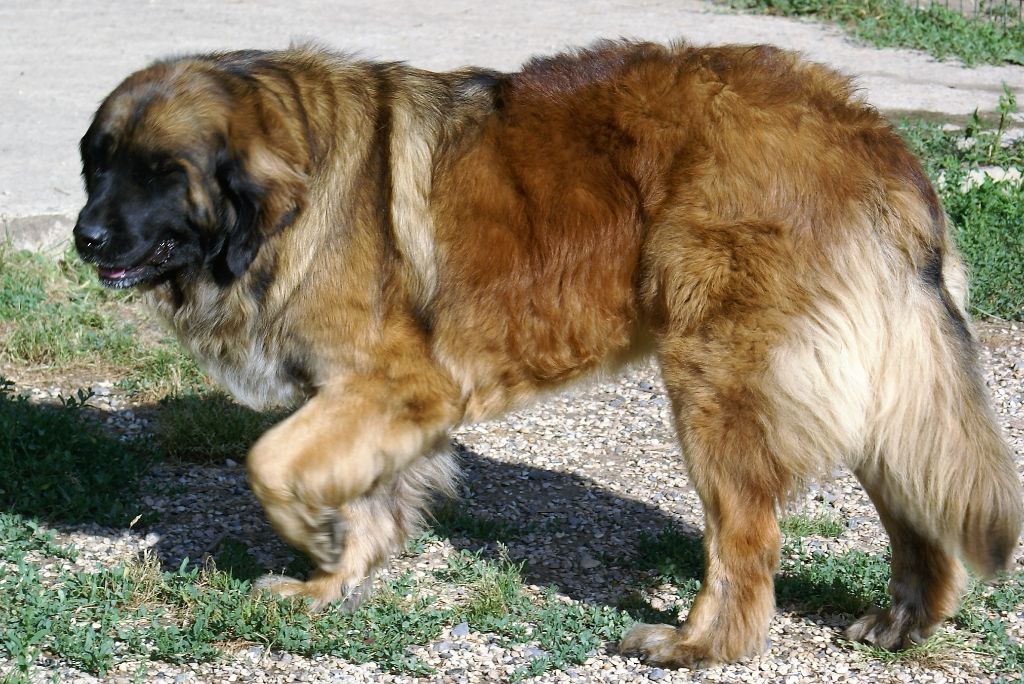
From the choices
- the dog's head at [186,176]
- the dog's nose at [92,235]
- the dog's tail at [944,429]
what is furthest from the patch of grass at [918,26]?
the dog's nose at [92,235]

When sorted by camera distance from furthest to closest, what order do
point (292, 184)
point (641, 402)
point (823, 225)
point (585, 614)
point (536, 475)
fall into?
point (641, 402) < point (536, 475) < point (585, 614) < point (292, 184) < point (823, 225)

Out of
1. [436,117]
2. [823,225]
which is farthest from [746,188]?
[436,117]

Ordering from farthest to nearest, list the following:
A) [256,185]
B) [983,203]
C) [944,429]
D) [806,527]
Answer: [983,203]
[806,527]
[256,185]
[944,429]

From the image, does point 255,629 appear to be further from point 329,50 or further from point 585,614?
point 329,50

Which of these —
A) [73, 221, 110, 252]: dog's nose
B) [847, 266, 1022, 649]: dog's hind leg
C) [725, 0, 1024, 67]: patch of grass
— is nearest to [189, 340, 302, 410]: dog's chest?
[73, 221, 110, 252]: dog's nose

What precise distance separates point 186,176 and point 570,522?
80.0 inches

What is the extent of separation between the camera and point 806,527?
4641 mm

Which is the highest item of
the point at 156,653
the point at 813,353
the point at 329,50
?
the point at 329,50

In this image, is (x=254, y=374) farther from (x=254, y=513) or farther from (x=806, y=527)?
(x=806, y=527)

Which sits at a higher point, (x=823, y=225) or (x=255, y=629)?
(x=823, y=225)

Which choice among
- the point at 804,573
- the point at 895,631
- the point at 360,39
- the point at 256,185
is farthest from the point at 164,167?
the point at 360,39

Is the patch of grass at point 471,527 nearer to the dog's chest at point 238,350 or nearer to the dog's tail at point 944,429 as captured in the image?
the dog's chest at point 238,350

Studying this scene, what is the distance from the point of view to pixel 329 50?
4.29 m

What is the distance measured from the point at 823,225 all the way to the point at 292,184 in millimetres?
1626
